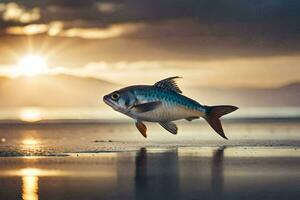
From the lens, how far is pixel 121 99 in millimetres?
15656

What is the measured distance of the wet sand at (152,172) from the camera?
1241 cm

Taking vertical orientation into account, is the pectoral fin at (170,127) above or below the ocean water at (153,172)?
above

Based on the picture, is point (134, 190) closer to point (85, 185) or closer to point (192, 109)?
point (85, 185)

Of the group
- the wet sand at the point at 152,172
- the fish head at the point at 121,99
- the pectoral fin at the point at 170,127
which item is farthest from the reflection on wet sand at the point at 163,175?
the fish head at the point at 121,99

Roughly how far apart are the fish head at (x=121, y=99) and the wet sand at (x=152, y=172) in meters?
1.30

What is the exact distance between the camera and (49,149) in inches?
877

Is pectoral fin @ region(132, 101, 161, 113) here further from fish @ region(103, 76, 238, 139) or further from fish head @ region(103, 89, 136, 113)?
fish head @ region(103, 89, 136, 113)

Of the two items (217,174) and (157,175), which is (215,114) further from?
(157,175)

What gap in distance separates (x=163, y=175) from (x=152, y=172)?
2.01 ft

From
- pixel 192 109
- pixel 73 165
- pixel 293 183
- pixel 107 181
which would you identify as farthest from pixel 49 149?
pixel 293 183

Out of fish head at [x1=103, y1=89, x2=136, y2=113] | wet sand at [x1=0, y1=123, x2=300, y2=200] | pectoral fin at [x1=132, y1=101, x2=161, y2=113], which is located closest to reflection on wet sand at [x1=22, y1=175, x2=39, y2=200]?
wet sand at [x1=0, y1=123, x2=300, y2=200]

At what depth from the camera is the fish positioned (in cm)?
1566

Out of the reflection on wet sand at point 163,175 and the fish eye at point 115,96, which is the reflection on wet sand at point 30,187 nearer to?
the reflection on wet sand at point 163,175

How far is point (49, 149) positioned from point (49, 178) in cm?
788
